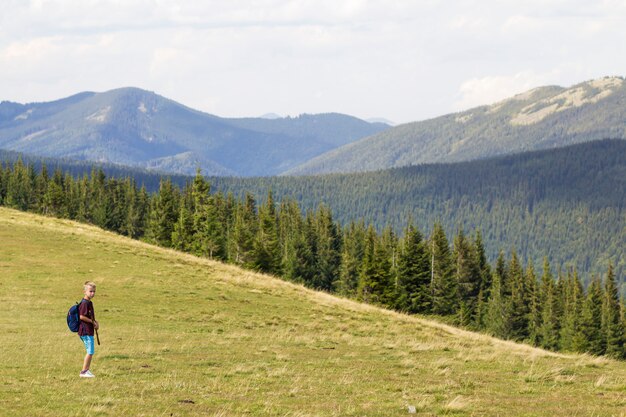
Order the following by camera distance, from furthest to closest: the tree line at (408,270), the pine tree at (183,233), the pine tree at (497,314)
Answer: the pine tree at (183,233), the pine tree at (497,314), the tree line at (408,270)

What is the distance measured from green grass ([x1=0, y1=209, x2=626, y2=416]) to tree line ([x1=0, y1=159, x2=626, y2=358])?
35.3m

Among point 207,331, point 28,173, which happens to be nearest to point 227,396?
point 207,331

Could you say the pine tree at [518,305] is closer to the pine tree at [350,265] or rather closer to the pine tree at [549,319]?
the pine tree at [549,319]

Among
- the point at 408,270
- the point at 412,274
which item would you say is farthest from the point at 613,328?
the point at 408,270

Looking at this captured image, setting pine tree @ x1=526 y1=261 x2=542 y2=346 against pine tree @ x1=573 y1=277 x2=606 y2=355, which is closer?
pine tree @ x1=573 y1=277 x2=606 y2=355

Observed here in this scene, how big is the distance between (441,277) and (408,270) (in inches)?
267

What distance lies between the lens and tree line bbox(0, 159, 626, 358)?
85812 millimetres

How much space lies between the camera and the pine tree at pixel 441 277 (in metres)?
89.4

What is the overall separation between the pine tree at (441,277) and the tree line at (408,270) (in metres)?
0.13

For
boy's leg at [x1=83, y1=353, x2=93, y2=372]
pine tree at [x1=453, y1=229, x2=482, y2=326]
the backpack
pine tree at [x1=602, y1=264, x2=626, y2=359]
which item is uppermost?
the backpack

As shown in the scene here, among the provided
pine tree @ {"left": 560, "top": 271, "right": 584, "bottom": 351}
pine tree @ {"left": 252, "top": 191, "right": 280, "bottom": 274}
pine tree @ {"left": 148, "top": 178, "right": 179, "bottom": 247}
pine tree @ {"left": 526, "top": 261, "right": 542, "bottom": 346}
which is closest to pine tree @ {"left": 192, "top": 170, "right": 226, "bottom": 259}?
pine tree @ {"left": 252, "top": 191, "right": 280, "bottom": 274}

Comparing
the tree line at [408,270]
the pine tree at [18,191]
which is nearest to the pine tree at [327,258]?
the tree line at [408,270]

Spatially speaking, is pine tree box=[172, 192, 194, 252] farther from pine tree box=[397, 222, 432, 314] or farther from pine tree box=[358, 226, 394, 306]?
pine tree box=[397, 222, 432, 314]

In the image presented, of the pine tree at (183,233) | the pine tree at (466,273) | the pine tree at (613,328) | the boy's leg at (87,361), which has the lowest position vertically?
the pine tree at (613,328)
